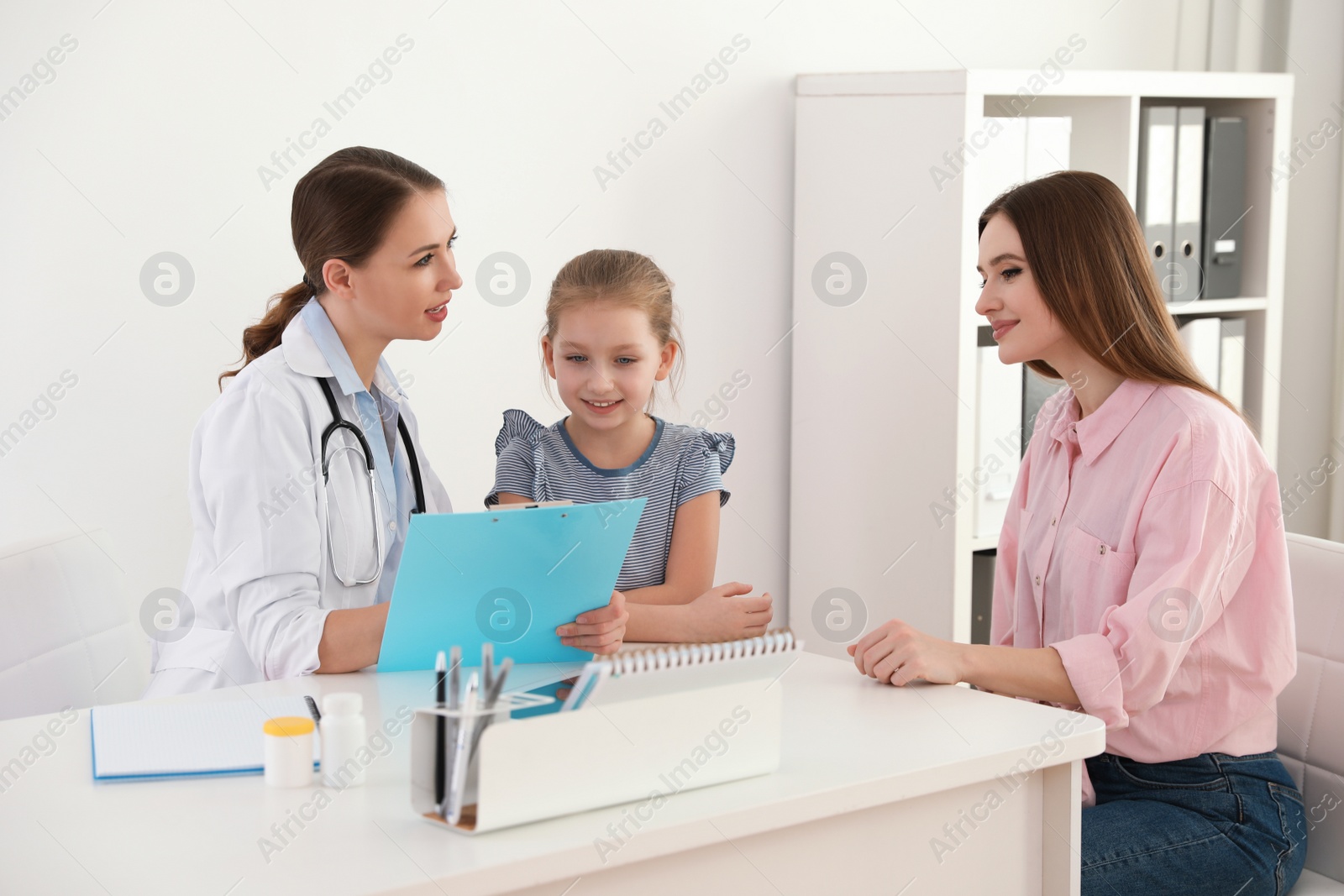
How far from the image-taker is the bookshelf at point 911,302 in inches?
108

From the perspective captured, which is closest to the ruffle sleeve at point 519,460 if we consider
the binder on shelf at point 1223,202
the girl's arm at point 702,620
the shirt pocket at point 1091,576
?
the girl's arm at point 702,620

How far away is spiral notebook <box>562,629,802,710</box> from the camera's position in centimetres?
109

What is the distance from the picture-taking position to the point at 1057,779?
1.33 metres

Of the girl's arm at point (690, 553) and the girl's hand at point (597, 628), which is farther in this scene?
the girl's arm at point (690, 553)

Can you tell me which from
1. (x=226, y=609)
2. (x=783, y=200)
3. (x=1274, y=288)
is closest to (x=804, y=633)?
(x=783, y=200)

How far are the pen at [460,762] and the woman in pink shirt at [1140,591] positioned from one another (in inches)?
24.2

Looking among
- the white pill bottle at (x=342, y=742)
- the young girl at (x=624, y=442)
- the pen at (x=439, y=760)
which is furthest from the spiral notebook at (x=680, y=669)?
the young girl at (x=624, y=442)

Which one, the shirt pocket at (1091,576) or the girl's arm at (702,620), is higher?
the shirt pocket at (1091,576)

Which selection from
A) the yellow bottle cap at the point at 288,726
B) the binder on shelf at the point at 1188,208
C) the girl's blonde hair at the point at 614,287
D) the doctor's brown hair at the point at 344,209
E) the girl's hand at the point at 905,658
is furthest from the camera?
the binder on shelf at the point at 1188,208

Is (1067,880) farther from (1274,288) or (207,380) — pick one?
(1274,288)

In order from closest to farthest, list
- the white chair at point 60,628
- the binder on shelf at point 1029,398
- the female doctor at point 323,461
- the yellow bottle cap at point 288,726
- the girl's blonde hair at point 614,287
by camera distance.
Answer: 1. the yellow bottle cap at point 288,726
2. the female doctor at point 323,461
3. the white chair at point 60,628
4. the girl's blonde hair at point 614,287
5. the binder on shelf at point 1029,398

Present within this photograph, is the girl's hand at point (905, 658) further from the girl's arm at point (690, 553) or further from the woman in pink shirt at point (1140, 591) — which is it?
the girl's arm at point (690, 553)

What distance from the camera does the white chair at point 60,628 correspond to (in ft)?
5.63

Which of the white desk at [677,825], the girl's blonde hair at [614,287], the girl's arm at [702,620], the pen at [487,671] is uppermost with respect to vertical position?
the girl's blonde hair at [614,287]
